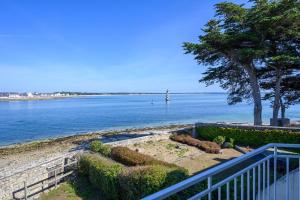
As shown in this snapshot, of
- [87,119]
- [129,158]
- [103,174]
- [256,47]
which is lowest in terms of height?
[87,119]

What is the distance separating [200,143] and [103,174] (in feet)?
36.4

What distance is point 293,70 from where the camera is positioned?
28.2 m

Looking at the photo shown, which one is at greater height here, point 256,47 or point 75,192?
point 256,47

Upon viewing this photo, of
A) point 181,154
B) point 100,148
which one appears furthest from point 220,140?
point 100,148

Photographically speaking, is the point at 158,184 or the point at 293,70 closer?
the point at 158,184

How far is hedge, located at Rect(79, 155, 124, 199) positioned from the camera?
1405 cm

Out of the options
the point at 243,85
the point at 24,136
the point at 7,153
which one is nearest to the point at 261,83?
the point at 243,85

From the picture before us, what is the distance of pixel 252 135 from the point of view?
23.6 m

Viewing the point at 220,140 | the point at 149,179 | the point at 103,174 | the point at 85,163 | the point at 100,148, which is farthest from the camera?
the point at 220,140

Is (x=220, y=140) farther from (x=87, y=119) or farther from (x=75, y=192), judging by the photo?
(x=87, y=119)

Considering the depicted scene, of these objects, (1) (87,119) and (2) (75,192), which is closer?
(2) (75,192)

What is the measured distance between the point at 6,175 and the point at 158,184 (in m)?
9.28

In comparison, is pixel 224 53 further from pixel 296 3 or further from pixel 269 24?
pixel 296 3

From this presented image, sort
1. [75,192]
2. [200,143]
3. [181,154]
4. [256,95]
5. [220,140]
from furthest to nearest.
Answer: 1. [256,95]
2. [220,140]
3. [200,143]
4. [181,154]
5. [75,192]
